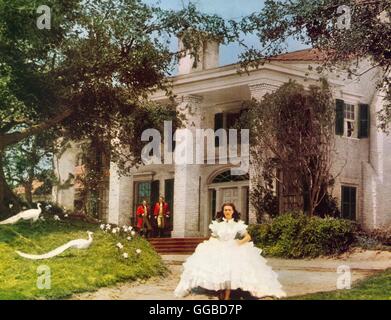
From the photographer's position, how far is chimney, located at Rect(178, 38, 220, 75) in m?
11.1

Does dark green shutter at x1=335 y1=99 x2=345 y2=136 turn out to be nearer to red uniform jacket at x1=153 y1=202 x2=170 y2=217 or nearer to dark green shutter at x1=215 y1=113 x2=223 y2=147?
dark green shutter at x1=215 y1=113 x2=223 y2=147

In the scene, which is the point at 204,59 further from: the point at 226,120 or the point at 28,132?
the point at 28,132

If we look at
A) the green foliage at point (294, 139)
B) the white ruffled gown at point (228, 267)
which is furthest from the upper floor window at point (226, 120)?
the white ruffled gown at point (228, 267)

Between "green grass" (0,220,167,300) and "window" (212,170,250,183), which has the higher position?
"window" (212,170,250,183)

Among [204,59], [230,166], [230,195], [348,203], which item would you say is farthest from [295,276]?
[204,59]

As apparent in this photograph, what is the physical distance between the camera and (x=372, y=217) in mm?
11273

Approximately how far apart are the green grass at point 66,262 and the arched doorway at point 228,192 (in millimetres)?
1185

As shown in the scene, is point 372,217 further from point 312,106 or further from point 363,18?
point 363,18

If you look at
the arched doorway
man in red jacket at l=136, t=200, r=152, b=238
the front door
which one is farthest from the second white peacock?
the front door

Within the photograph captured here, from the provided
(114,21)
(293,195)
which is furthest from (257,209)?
(114,21)

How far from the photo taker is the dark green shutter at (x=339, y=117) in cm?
1161

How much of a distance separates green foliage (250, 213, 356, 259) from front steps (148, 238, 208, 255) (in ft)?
3.11

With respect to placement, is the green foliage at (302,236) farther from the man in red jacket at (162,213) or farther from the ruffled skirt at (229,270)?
the ruffled skirt at (229,270)
